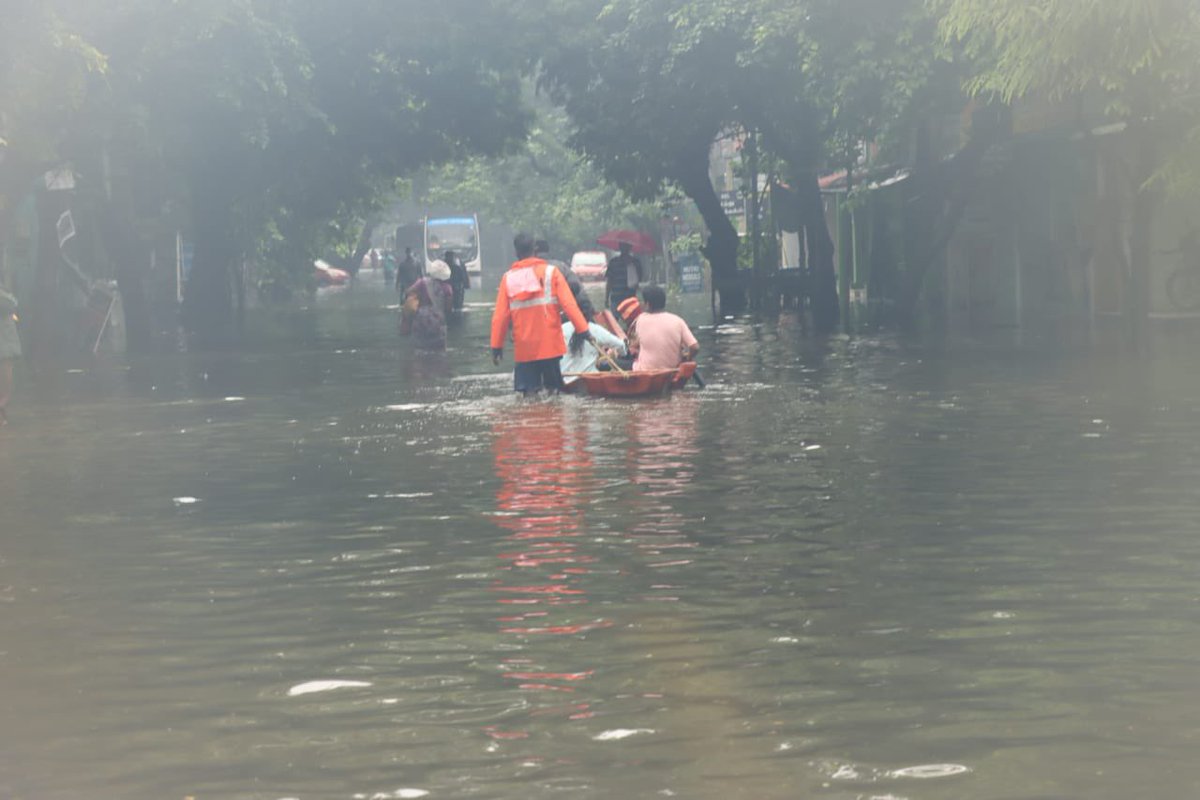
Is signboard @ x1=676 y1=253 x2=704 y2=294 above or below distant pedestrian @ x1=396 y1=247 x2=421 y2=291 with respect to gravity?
below

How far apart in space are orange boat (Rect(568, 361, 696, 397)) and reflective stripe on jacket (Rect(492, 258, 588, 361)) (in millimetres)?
423

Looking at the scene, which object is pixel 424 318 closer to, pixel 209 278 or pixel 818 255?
pixel 818 255

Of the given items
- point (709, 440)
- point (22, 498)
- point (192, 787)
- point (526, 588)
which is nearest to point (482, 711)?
point (192, 787)

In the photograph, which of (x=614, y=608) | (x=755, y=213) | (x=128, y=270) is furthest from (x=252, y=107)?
(x=614, y=608)

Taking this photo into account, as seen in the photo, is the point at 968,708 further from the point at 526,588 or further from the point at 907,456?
the point at 907,456

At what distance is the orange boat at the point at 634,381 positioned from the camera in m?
19.7

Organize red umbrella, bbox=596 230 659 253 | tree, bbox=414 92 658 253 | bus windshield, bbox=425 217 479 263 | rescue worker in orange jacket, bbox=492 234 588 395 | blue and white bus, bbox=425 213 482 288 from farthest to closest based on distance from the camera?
bus windshield, bbox=425 217 479 263 → blue and white bus, bbox=425 213 482 288 → tree, bbox=414 92 658 253 → red umbrella, bbox=596 230 659 253 → rescue worker in orange jacket, bbox=492 234 588 395

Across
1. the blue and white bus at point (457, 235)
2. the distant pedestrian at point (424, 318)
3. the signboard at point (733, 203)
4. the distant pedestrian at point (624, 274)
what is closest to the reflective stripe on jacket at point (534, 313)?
the distant pedestrian at point (424, 318)

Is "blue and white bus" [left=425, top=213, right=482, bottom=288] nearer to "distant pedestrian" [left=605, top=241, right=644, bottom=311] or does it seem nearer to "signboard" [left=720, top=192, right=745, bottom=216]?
"signboard" [left=720, top=192, right=745, bottom=216]

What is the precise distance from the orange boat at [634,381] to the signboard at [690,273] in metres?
47.3

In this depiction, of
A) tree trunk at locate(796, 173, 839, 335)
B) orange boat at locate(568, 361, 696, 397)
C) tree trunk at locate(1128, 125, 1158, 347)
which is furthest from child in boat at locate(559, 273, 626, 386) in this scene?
tree trunk at locate(796, 173, 839, 335)

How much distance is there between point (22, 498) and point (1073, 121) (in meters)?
27.8

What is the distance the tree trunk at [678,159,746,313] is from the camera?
161 ft

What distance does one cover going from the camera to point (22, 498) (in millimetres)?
13094
